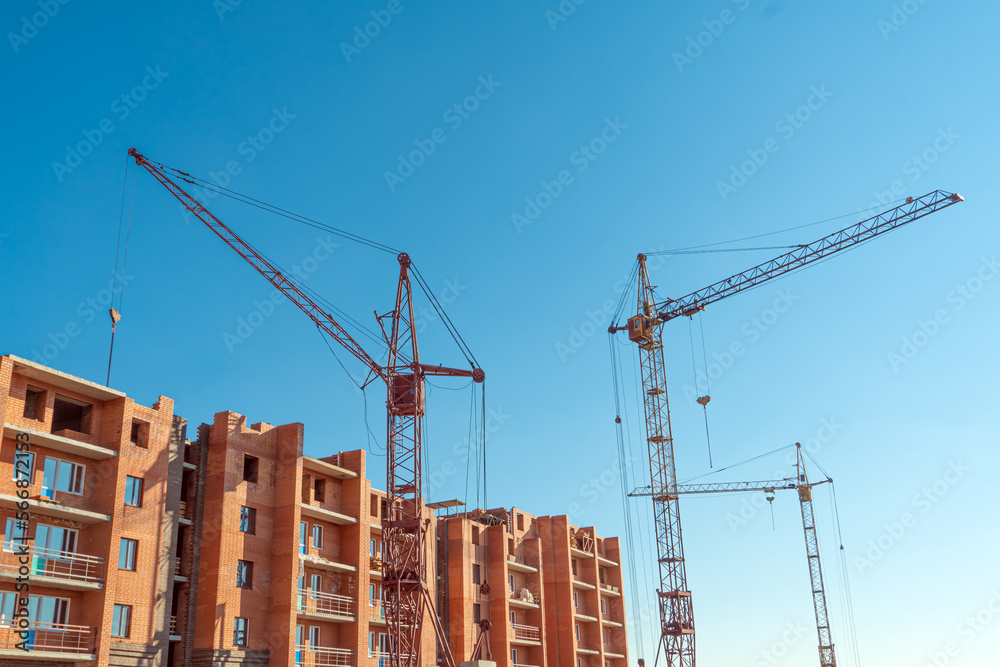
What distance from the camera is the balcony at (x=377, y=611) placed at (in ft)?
181

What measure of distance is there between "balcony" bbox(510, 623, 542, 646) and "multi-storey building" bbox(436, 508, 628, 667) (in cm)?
8

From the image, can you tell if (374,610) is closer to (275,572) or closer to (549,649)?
(275,572)

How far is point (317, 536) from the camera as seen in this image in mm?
51156

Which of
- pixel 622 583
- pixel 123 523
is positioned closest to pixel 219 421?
pixel 123 523

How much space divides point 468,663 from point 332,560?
10.8 m

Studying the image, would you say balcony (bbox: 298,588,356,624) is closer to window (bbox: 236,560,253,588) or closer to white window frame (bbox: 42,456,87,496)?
window (bbox: 236,560,253,588)

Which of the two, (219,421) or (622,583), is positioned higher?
(219,421)

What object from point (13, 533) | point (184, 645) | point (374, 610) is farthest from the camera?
point (374, 610)

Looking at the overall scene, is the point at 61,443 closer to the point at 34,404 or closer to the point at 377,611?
the point at 34,404

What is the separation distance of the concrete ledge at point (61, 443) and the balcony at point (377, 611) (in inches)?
857

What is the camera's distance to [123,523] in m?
39.5

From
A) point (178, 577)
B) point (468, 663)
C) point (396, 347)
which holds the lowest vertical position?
point (468, 663)

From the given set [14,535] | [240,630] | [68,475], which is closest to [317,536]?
[240,630]

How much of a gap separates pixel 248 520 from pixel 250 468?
285cm
